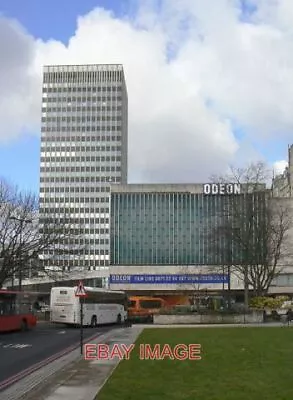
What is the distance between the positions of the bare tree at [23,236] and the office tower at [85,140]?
134m

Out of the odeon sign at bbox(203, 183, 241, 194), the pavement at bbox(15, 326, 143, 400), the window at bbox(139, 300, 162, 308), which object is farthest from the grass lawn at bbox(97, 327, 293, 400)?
the window at bbox(139, 300, 162, 308)

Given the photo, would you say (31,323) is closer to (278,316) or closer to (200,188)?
(278,316)

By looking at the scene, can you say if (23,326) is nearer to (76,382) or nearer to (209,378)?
(76,382)

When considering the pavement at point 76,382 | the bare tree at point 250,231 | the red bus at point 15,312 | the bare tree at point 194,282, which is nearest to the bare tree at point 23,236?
the red bus at point 15,312

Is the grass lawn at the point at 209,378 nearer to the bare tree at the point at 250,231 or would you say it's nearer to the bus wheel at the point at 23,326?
the bus wheel at the point at 23,326

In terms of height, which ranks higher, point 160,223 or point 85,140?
point 85,140

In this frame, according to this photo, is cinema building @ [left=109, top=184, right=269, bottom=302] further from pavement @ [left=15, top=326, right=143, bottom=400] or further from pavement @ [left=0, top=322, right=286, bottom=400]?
pavement @ [left=15, top=326, right=143, bottom=400]

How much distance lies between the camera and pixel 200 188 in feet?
392

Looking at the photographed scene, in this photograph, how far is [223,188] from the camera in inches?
3083

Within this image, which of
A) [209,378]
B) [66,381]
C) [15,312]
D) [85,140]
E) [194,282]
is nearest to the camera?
[209,378]

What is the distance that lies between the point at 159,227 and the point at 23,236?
249ft

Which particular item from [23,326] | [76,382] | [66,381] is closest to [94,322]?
[23,326]

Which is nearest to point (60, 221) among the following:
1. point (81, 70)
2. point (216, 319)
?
point (216, 319)

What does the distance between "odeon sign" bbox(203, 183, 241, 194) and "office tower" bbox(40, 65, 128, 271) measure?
69.9m
